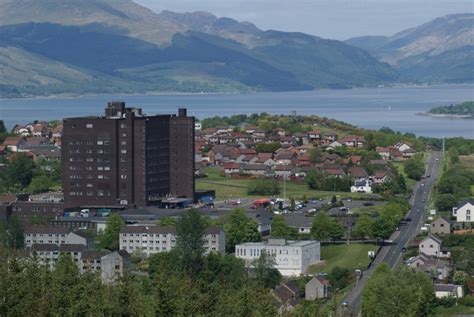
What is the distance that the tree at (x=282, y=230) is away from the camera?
2072cm

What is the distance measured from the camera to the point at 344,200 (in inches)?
1016

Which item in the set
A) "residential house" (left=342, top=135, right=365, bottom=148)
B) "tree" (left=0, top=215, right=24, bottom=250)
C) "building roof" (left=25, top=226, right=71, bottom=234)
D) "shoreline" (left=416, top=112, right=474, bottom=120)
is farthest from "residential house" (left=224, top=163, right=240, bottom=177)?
"shoreline" (left=416, top=112, right=474, bottom=120)

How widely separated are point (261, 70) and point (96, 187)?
101m

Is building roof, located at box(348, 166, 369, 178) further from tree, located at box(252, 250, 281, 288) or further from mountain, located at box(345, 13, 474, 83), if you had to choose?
mountain, located at box(345, 13, 474, 83)

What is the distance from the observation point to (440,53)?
537 ft

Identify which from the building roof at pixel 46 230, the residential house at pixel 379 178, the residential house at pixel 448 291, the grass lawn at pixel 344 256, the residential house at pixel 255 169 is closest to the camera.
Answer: the residential house at pixel 448 291

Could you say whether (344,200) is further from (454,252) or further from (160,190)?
(454,252)

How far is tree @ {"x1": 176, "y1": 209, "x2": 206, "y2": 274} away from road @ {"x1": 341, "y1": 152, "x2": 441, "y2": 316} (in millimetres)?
2098

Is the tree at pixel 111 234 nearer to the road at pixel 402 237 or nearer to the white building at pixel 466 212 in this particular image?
the road at pixel 402 237

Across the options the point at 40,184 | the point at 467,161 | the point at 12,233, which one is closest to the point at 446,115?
the point at 467,161

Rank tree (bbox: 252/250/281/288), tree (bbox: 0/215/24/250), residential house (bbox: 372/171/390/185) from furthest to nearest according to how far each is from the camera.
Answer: residential house (bbox: 372/171/390/185) → tree (bbox: 0/215/24/250) → tree (bbox: 252/250/281/288)

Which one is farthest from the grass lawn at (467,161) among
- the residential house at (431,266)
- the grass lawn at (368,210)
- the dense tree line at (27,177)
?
the residential house at (431,266)

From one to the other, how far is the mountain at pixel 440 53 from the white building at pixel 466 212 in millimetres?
117725

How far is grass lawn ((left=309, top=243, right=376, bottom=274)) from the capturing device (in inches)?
736
